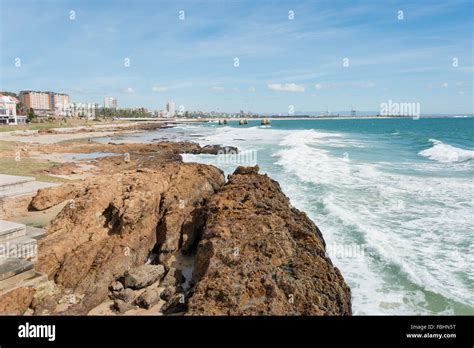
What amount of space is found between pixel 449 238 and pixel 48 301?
13043 millimetres

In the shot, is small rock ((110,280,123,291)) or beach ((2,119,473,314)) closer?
small rock ((110,280,123,291))

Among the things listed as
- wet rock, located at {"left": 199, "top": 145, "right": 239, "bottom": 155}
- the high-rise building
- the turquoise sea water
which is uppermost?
the high-rise building

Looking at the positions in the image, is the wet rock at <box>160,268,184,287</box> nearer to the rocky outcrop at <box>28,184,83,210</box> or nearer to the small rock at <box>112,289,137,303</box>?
the small rock at <box>112,289,137,303</box>

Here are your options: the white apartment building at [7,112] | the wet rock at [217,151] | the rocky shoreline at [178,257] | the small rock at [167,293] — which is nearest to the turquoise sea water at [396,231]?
the rocky shoreline at [178,257]

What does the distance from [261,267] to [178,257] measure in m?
3.68

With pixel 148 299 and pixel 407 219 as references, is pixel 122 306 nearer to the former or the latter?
pixel 148 299

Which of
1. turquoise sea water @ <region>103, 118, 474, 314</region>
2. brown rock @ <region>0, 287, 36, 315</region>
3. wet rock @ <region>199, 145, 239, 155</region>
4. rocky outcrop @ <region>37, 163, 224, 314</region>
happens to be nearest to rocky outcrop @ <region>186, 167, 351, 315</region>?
rocky outcrop @ <region>37, 163, 224, 314</region>

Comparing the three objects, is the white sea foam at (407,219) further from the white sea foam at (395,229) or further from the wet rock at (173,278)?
the wet rock at (173,278)

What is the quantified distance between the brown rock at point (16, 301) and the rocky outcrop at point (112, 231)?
87 cm

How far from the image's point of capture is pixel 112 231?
9.61m

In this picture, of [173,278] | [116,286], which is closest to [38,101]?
[116,286]

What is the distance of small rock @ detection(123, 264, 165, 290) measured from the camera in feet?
26.7

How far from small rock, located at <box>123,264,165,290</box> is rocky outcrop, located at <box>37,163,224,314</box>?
1.36 ft

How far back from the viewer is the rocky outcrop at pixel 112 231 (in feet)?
26.9
